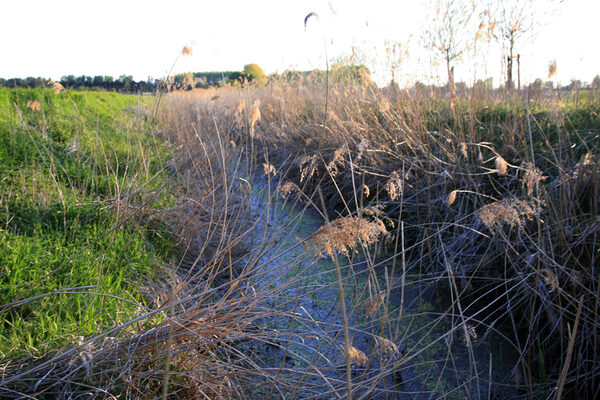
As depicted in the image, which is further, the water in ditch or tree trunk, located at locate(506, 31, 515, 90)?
tree trunk, located at locate(506, 31, 515, 90)

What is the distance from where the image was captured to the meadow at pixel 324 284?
1.22 meters

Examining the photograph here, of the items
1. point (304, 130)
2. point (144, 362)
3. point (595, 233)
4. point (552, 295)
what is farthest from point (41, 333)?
point (304, 130)

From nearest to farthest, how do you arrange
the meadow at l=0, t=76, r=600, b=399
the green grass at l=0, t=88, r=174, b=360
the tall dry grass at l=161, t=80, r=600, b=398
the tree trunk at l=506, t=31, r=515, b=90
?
the meadow at l=0, t=76, r=600, b=399 < the green grass at l=0, t=88, r=174, b=360 < the tall dry grass at l=161, t=80, r=600, b=398 < the tree trunk at l=506, t=31, r=515, b=90

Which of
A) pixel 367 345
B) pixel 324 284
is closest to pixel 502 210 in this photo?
pixel 367 345

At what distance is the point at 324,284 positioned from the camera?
2.36 metres

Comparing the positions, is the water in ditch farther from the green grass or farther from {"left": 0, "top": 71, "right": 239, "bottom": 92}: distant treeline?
{"left": 0, "top": 71, "right": 239, "bottom": 92}: distant treeline

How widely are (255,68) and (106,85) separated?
376 cm

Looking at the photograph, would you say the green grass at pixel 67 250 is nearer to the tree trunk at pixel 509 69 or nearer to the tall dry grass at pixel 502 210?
the tall dry grass at pixel 502 210

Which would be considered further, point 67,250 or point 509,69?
point 509,69

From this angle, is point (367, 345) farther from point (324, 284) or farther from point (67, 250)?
point (67, 250)

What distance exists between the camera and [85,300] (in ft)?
4.95

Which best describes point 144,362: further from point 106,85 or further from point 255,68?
point 255,68

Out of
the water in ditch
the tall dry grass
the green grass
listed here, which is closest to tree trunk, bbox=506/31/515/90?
the tall dry grass

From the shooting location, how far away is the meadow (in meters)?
1.22
